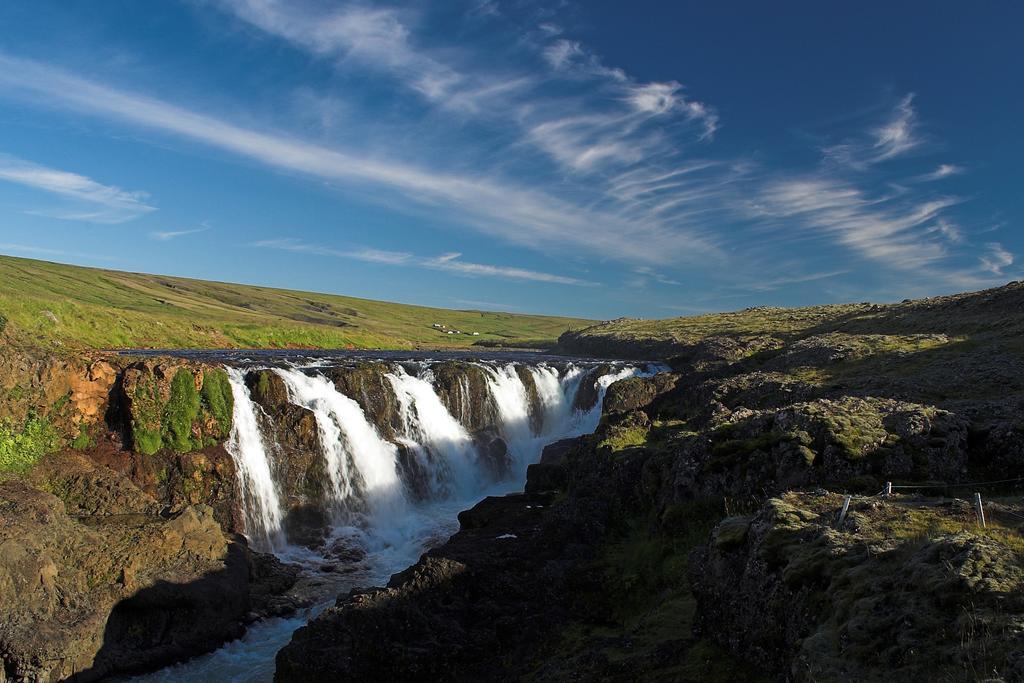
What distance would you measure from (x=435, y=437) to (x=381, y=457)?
4.72 metres

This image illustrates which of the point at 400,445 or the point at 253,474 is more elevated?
the point at 400,445

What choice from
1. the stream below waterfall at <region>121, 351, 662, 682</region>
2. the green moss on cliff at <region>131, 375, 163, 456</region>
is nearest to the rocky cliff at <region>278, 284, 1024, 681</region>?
the stream below waterfall at <region>121, 351, 662, 682</region>

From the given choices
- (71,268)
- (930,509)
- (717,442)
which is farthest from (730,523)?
(71,268)

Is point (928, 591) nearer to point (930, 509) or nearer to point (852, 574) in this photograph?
point (852, 574)

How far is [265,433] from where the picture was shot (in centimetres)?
2694

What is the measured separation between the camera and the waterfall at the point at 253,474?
78.7ft

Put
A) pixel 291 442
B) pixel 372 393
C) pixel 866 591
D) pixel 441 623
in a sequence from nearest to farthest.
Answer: pixel 866 591 → pixel 441 623 → pixel 291 442 → pixel 372 393

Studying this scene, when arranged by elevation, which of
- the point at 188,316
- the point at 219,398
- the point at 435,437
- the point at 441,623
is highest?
the point at 188,316

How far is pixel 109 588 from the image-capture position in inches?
602

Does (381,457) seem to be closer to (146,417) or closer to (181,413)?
(181,413)

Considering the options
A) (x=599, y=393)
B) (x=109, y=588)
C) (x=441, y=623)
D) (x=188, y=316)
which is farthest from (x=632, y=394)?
(x=188, y=316)

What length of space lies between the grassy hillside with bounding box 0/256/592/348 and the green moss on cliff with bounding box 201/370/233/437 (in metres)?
5.62

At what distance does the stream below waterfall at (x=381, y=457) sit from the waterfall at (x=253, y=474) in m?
0.05

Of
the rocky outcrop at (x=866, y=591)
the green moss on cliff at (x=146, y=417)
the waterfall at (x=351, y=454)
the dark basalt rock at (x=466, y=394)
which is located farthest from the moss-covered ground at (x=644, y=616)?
the dark basalt rock at (x=466, y=394)
